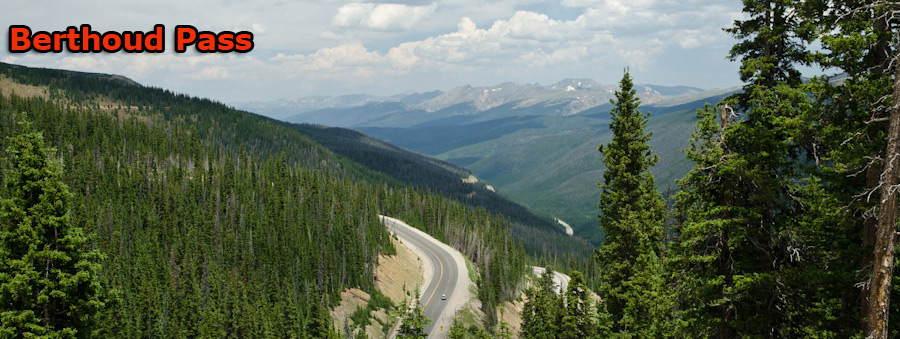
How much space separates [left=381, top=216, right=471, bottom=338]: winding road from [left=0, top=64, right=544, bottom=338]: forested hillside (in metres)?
5.28

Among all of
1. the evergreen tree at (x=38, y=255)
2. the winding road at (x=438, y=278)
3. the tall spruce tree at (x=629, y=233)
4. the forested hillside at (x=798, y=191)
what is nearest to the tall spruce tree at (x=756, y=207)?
the forested hillside at (x=798, y=191)

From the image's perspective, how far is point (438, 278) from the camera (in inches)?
4168

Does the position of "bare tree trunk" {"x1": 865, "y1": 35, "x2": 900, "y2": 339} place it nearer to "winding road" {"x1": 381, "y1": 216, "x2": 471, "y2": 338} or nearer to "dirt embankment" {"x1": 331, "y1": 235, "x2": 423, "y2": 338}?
"winding road" {"x1": 381, "y1": 216, "x2": 471, "y2": 338}

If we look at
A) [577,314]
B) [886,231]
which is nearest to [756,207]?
[886,231]

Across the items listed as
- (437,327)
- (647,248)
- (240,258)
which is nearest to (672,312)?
(647,248)

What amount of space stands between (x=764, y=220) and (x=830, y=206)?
97.1 inches

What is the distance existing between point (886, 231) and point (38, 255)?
92.4 feet

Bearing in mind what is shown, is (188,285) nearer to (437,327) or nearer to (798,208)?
(437,327)

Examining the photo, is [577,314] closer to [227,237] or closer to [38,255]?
[38,255]

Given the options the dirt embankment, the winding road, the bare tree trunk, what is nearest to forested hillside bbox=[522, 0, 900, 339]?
the bare tree trunk

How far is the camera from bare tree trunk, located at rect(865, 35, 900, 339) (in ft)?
40.8

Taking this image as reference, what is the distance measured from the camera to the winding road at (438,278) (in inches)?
3388

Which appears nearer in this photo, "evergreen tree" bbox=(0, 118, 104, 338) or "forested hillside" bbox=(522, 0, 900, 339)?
"forested hillside" bbox=(522, 0, 900, 339)

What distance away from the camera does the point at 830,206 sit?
1520 cm
